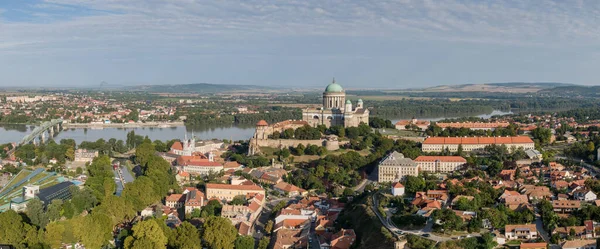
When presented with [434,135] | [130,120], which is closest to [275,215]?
[434,135]

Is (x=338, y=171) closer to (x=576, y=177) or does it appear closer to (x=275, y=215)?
(x=275, y=215)

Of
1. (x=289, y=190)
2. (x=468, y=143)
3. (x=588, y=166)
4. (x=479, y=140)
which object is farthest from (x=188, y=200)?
(x=588, y=166)

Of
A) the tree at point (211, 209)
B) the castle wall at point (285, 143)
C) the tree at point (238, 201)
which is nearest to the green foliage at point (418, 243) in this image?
the tree at point (211, 209)

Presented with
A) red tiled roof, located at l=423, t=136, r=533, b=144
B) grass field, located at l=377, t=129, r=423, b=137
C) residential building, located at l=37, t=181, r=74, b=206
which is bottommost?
residential building, located at l=37, t=181, r=74, b=206

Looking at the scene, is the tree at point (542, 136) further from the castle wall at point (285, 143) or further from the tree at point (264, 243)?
the tree at point (264, 243)

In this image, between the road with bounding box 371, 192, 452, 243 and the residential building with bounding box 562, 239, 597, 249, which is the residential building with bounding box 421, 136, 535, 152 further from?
the residential building with bounding box 562, 239, 597, 249

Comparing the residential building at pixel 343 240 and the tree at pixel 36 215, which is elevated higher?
the tree at pixel 36 215

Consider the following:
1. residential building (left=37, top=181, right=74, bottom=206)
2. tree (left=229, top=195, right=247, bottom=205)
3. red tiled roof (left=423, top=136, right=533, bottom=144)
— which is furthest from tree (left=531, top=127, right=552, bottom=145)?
residential building (left=37, top=181, right=74, bottom=206)
